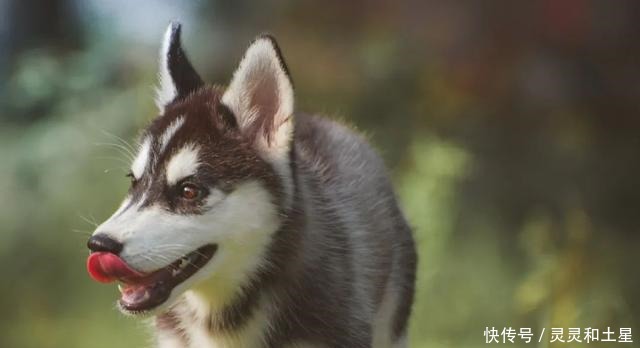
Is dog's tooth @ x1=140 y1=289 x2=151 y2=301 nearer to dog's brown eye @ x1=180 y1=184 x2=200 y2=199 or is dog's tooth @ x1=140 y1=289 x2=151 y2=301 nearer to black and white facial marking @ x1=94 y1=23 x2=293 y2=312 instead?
black and white facial marking @ x1=94 y1=23 x2=293 y2=312

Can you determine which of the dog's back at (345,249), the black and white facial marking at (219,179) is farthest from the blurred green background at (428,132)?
the black and white facial marking at (219,179)

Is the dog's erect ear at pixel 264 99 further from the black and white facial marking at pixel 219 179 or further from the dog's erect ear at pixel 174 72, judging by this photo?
the dog's erect ear at pixel 174 72

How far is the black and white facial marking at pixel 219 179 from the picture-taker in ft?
3.74

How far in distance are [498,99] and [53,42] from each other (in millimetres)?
947

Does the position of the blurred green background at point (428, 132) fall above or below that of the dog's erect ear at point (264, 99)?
above

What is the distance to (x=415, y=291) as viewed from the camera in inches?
66.1

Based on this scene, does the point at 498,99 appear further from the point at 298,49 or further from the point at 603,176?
the point at 298,49

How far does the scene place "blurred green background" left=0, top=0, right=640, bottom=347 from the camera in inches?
68.9

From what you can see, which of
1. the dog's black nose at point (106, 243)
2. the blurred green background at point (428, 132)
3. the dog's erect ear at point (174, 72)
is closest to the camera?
the dog's black nose at point (106, 243)

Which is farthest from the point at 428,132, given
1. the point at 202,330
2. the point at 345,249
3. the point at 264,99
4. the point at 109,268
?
the point at 109,268

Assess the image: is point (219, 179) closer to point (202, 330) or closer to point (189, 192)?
point (189, 192)

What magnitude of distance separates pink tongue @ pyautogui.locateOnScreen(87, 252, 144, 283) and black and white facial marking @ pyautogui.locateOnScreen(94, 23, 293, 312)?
0.02 meters

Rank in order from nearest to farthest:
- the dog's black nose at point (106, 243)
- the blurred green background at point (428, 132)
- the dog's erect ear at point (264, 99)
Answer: the dog's black nose at point (106, 243) → the dog's erect ear at point (264, 99) → the blurred green background at point (428, 132)

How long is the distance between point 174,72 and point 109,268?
1.16 ft
